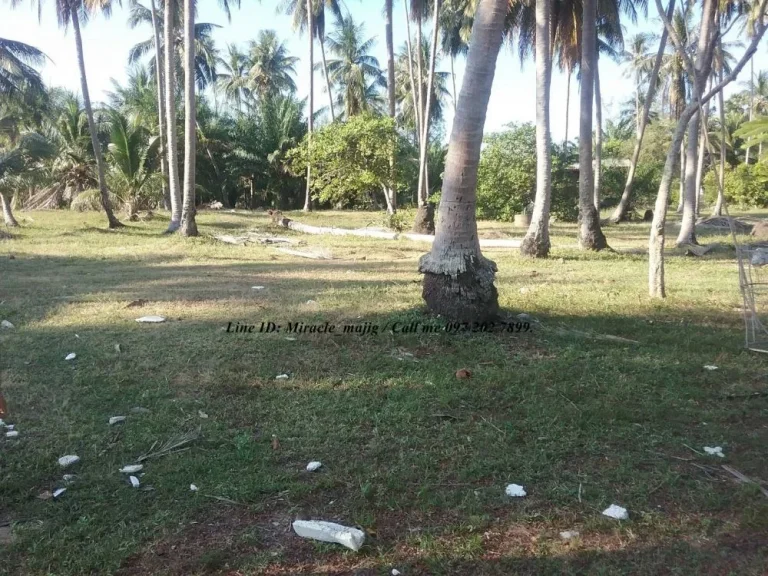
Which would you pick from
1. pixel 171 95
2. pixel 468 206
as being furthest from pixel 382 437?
pixel 171 95

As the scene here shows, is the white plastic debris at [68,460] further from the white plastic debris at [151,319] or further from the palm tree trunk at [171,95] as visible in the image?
the palm tree trunk at [171,95]

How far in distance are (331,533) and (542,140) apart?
11.8 metres

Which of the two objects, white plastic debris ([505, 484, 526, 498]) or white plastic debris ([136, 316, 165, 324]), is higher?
white plastic debris ([136, 316, 165, 324])

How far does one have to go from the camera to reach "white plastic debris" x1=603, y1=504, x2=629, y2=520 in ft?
10.6

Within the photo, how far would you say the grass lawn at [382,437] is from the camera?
299cm

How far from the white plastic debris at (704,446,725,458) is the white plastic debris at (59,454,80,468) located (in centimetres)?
397

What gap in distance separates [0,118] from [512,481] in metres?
21.7

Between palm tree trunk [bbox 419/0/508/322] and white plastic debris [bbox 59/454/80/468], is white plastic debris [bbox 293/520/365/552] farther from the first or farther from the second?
palm tree trunk [bbox 419/0/508/322]

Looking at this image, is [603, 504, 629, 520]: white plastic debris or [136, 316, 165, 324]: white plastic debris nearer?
[603, 504, 629, 520]: white plastic debris

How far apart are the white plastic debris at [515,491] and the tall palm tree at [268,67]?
4058cm

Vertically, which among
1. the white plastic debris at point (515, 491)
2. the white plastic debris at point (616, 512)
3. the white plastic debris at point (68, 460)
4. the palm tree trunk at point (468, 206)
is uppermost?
the palm tree trunk at point (468, 206)

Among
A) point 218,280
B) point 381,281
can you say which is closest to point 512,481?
point 381,281

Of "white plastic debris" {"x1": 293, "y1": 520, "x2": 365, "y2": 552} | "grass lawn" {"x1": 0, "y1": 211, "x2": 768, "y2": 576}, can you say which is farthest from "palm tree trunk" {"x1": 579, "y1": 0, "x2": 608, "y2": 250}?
"white plastic debris" {"x1": 293, "y1": 520, "x2": 365, "y2": 552}

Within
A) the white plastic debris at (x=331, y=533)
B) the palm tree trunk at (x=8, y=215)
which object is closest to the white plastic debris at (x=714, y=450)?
the white plastic debris at (x=331, y=533)
